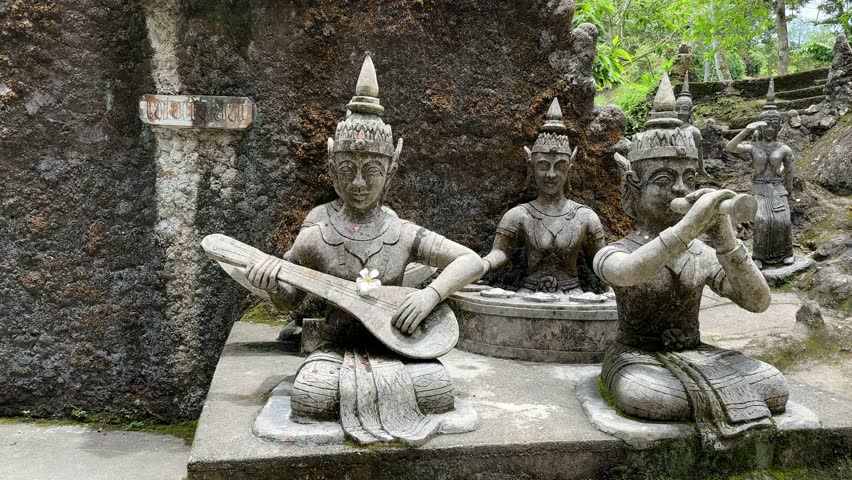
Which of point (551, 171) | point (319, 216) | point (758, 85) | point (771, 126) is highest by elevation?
point (758, 85)

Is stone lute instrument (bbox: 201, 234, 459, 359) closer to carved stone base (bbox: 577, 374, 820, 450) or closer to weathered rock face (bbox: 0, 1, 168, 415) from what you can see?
carved stone base (bbox: 577, 374, 820, 450)

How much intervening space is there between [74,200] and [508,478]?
10.7 ft

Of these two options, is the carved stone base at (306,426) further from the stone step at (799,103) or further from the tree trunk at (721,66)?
the tree trunk at (721,66)

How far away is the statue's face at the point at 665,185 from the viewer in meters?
2.86

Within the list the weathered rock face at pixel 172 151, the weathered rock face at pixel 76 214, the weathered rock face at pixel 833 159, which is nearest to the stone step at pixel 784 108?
the weathered rock face at pixel 833 159

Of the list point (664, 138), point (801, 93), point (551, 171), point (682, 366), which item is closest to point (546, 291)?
point (551, 171)

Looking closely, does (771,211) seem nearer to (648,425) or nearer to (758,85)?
(648,425)

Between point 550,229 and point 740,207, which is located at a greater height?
point 740,207

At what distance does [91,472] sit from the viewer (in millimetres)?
3314

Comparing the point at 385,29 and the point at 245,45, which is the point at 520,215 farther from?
the point at 245,45

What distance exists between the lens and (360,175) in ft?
10.1

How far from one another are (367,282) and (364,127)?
2.58 feet

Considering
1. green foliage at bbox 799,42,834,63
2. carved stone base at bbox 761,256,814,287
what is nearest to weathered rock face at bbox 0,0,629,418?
carved stone base at bbox 761,256,814,287

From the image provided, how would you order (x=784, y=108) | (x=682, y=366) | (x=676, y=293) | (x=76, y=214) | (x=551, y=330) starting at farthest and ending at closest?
1. (x=784, y=108)
2. (x=76, y=214)
3. (x=551, y=330)
4. (x=676, y=293)
5. (x=682, y=366)
